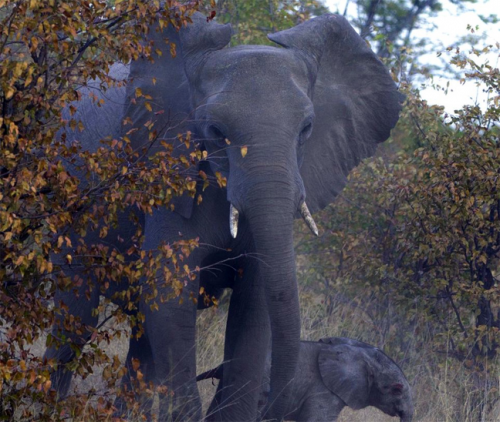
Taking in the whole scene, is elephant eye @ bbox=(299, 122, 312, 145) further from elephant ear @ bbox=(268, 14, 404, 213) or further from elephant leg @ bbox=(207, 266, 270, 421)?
elephant leg @ bbox=(207, 266, 270, 421)

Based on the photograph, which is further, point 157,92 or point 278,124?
point 157,92

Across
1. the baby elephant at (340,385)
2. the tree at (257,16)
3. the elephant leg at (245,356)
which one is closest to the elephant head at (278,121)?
the elephant leg at (245,356)

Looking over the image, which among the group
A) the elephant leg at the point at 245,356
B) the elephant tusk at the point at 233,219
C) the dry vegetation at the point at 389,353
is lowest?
the dry vegetation at the point at 389,353

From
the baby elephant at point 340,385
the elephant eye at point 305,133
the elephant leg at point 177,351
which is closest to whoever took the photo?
the elephant eye at point 305,133

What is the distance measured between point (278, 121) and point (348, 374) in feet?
6.01

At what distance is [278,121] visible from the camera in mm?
5035

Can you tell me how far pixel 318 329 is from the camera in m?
8.18

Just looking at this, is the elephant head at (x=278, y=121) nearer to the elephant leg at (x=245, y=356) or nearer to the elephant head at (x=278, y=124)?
the elephant head at (x=278, y=124)

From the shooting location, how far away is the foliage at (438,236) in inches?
262

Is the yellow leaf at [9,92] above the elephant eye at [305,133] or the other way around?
above

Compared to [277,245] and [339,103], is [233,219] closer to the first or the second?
[277,245]

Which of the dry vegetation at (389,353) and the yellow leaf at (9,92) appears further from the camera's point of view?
the dry vegetation at (389,353)

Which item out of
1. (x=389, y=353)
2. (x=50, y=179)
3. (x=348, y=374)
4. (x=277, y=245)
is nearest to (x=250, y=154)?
(x=277, y=245)

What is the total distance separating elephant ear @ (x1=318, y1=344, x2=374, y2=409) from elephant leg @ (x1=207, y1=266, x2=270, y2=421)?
50cm
